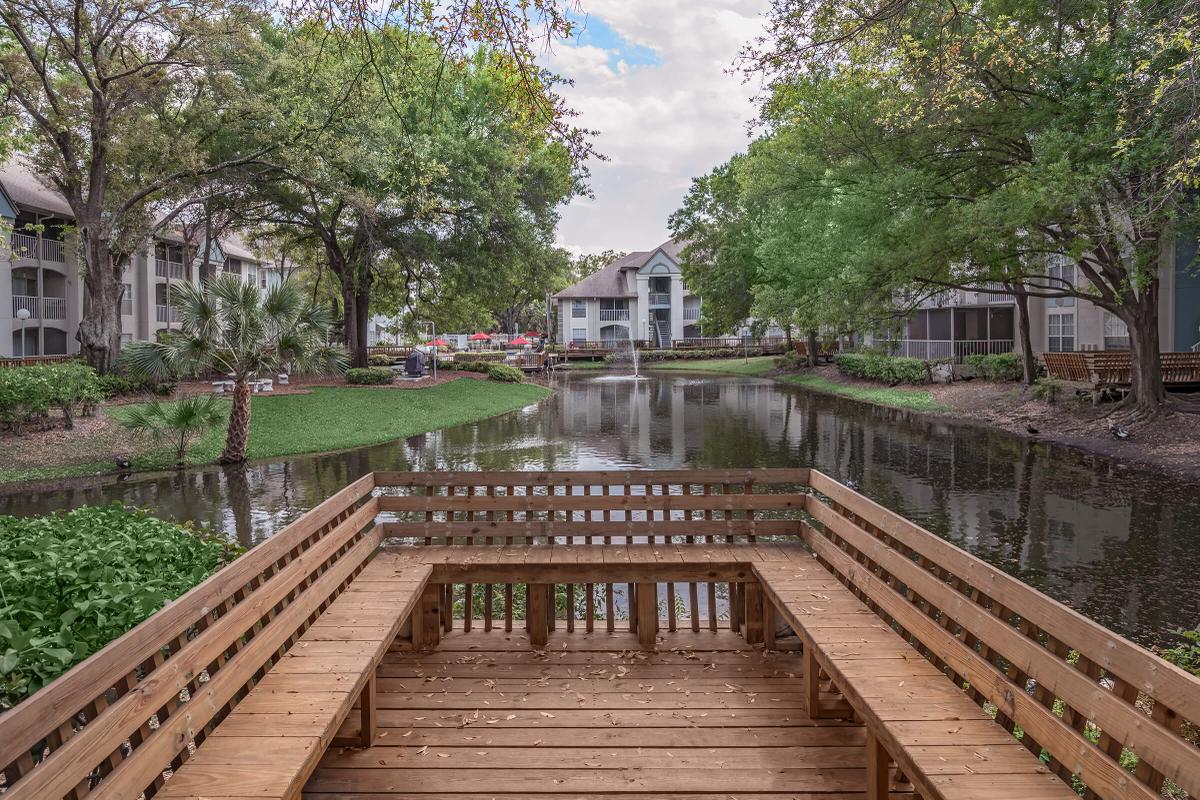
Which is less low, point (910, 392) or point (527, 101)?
point (527, 101)

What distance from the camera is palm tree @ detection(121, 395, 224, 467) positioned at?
656 inches

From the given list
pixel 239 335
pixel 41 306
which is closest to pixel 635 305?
pixel 41 306

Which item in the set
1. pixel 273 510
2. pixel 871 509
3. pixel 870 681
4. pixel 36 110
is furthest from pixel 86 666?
pixel 36 110

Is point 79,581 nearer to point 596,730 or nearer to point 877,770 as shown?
point 596,730

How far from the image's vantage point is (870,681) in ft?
13.6

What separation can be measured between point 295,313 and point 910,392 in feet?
81.5

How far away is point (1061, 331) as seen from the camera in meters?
35.0

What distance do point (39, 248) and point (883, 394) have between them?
115 ft

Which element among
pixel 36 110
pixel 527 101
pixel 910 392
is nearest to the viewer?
pixel 527 101

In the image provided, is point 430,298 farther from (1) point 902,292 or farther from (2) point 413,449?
(1) point 902,292

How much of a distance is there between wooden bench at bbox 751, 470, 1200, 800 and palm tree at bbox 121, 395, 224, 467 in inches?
576

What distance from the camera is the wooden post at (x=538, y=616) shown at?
612cm

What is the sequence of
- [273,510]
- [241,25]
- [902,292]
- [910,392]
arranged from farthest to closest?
[910,392], [902,292], [241,25], [273,510]

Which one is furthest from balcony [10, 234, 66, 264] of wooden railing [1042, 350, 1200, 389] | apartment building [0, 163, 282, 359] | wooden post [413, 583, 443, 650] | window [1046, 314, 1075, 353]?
window [1046, 314, 1075, 353]
